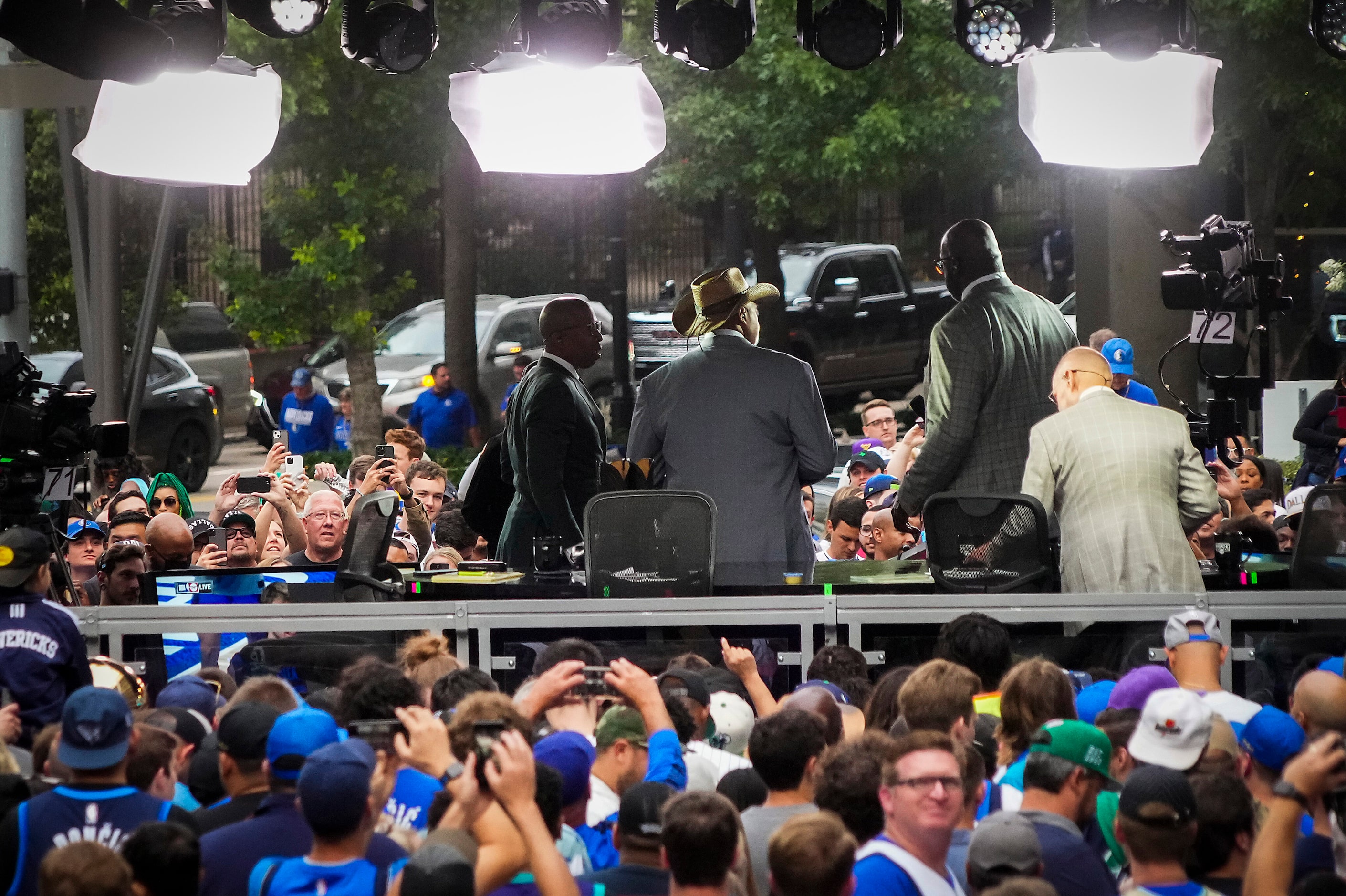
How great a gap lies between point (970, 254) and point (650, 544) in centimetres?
180

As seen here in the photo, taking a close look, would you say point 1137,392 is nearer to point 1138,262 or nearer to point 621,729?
point 621,729

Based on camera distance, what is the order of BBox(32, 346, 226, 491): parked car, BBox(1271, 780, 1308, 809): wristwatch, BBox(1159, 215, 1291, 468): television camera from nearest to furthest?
1. BBox(1271, 780, 1308, 809): wristwatch
2. BBox(1159, 215, 1291, 468): television camera
3. BBox(32, 346, 226, 491): parked car

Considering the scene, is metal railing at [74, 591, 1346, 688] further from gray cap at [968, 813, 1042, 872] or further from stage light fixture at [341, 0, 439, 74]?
stage light fixture at [341, 0, 439, 74]

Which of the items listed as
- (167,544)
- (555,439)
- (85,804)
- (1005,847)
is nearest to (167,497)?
(167,544)

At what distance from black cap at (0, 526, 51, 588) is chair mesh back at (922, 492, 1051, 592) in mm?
3279

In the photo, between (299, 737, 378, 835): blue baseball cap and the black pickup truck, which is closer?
(299, 737, 378, 835): blue baseball cap

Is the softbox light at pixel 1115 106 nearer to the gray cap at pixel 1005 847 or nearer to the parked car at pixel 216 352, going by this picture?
the gray cap at pixel 1005 847

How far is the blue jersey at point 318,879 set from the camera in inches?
156

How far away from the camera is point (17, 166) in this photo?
12.3 meters

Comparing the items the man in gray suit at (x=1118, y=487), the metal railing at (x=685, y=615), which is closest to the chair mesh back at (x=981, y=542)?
the man in gray suit at (x=1118, y=487)

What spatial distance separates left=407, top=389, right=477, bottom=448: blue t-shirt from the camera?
59.0 feet

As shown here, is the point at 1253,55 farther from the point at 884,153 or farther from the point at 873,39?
the point at 873,39

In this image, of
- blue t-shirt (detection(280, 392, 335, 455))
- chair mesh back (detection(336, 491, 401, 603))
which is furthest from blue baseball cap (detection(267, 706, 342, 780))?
blue t-shirt (detection(280, 392, 335, 455))

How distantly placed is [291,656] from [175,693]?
1.07 m
